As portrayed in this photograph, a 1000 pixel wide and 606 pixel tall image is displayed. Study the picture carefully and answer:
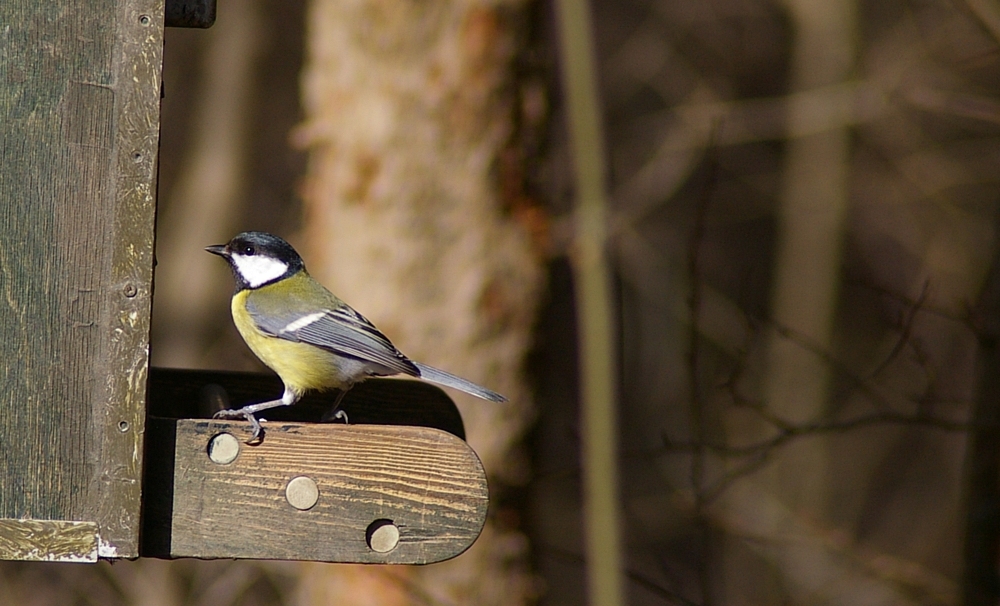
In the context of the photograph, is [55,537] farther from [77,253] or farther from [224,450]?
[77,253]

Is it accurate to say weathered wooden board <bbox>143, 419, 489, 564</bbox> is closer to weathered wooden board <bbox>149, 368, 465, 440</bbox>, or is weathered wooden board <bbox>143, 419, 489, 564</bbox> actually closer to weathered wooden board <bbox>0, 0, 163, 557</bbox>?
weathered wooden board <bbox>0, 0, 163, 557</bbox>

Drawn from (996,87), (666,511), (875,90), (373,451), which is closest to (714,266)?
(666,511)

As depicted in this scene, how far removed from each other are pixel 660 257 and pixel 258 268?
4229 millimetres

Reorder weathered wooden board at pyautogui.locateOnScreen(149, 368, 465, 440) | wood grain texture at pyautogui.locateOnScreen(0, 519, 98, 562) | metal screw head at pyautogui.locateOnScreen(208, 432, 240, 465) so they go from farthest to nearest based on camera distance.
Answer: weathered wooden board at pyautogui.locateOnScreen(149, 368, 465, 440) → metal screw head at pyautogui.locateOnScreen(208, 432, 240, 465) → wood grain texture at pyautogui.locateOnScreen(0, 519, 98, 562)

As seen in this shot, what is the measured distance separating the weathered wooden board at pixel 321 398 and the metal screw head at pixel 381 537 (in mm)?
703

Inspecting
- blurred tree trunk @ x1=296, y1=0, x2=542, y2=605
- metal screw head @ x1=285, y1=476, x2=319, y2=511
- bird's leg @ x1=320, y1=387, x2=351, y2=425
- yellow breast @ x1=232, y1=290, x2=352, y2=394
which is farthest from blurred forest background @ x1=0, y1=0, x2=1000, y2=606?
metal screw head @ x1=285, y1=476, x2=319, y2=511

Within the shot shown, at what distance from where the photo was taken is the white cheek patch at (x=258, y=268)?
2.93 m

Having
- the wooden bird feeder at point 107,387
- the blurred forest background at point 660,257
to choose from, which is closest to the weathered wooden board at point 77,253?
the wooden bird feeder at point 107,387

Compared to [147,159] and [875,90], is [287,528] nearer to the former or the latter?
[147,159]

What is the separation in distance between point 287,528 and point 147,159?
76 centimetres

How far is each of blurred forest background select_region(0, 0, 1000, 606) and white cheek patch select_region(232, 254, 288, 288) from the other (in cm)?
109

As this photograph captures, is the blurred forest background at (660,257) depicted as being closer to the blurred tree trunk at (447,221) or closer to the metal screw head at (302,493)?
the blurred tree trunk at (447,221)

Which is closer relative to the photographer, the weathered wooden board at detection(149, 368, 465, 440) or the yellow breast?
the yellow breast

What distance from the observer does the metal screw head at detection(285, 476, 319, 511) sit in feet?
6.91
